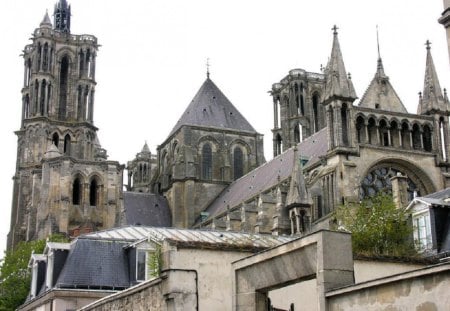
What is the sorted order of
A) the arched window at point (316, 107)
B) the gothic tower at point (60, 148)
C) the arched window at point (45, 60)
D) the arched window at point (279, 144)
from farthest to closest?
the arched window at point (45, 60), the arched window at point (316, 107), the arched window at point (279, 144), the gothic tower at point (60, 148)

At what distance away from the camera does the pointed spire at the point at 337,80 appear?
50.8 m

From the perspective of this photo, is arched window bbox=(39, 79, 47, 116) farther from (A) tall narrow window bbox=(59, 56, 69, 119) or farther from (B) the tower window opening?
(B) the tower window opening

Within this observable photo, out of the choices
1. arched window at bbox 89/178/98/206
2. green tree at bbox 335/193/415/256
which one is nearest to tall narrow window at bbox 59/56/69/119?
arched window at bbox 89/178/98/206

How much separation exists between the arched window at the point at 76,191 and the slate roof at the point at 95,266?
45721 millimetres

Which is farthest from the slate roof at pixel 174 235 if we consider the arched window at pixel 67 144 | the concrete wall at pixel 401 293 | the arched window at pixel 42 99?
the arched window at pixel 42 99

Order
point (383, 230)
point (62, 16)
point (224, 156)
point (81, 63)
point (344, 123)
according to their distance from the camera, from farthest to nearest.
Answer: point (62, 16) < point (81, 63) < point (224, 156) < point (344, 123) < point (383, 230)

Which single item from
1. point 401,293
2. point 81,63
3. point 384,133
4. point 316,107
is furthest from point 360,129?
point 81,63

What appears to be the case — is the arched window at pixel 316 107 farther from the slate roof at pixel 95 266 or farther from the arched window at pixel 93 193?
the slate roof at pixel 95 266

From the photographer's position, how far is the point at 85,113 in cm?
8356

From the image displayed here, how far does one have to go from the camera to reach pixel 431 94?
53000 mm

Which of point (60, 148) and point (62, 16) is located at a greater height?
point (62, 16)

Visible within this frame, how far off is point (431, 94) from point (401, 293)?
42276 mm

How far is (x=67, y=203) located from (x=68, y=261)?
4401 cm

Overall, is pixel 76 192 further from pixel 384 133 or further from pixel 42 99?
pixel 384 133
